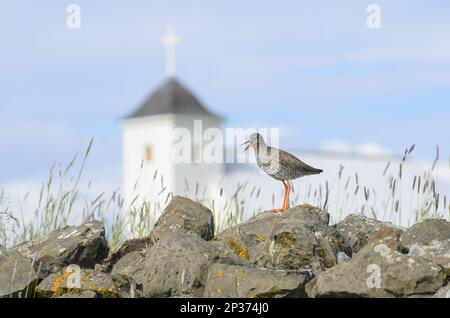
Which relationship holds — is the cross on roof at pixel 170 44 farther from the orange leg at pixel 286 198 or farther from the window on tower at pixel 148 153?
the orange leg at pixel 286 198

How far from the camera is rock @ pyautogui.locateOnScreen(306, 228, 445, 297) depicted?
6199 millimetres

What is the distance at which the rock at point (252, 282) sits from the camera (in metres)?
6.18

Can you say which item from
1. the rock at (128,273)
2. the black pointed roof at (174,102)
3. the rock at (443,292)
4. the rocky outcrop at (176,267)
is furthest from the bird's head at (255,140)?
the black pointed roof at (174,102)

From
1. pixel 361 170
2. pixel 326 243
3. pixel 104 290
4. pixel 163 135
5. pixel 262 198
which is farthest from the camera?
pixel 163 135

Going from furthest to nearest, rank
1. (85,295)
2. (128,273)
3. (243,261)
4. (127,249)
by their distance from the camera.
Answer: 1. (127,249)
2. (128,273)
3. (243,261)
4. (85,295)

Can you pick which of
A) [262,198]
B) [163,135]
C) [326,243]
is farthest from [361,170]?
[326,243]

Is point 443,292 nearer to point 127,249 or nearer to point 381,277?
point 381,277

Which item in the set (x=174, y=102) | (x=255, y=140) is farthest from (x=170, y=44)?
(x=255, y=140)

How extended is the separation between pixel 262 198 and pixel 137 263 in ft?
120

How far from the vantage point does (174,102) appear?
6838 cm

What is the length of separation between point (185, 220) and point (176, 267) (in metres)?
1.55

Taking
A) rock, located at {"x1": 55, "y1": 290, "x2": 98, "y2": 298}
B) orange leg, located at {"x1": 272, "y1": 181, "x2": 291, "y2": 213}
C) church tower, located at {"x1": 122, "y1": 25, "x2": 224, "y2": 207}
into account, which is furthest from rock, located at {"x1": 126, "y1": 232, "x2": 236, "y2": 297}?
church tower, located at {"x1": 122, "y1": 25, "x2": 224, "y2": 207}

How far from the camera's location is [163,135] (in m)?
68.6
